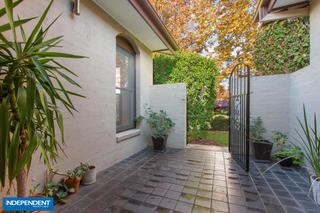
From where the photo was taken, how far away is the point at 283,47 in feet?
12.2

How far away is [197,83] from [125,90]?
2257mm

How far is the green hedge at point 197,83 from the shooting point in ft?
15.7

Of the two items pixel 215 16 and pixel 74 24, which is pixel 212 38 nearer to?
pixel 215 16

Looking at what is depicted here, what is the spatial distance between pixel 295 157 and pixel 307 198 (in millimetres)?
993

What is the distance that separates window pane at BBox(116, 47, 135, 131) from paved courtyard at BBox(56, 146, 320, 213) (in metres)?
1.03

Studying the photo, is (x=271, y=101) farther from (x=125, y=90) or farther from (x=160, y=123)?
(x=125, y=90)

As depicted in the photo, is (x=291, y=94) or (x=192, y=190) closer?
(x=192, y=190)

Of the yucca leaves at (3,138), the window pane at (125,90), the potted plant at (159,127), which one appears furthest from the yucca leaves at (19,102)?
the potted plant at (159,127)

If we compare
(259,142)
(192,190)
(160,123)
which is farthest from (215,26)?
(192,190)

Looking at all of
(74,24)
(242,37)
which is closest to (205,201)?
(74,24)

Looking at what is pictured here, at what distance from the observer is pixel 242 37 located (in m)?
7.31

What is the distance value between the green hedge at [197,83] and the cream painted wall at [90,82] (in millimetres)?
2243

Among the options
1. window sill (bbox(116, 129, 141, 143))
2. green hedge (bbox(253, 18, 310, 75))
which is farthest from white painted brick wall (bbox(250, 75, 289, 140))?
window sill (bbox(116, 129, 141, 143))

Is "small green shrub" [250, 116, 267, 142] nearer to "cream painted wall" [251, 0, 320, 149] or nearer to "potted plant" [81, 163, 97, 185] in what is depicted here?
"cream painted wall" [251, 0, 320, 149]
